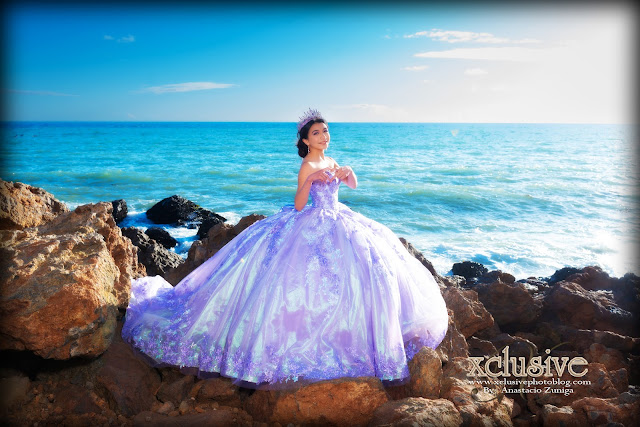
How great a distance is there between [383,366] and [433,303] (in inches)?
35.1

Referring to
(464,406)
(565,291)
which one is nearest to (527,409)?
(464,406)

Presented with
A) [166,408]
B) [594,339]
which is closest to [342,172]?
[166,408]

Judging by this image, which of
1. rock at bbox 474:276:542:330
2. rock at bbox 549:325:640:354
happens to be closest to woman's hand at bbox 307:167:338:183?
rock at bbox 474:276:542:330

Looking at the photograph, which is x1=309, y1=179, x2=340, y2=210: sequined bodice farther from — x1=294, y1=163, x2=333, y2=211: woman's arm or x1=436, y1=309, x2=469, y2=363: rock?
x1=436, y1=309, x2=469, y2=363: rock

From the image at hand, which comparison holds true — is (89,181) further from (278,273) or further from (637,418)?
(637,418)

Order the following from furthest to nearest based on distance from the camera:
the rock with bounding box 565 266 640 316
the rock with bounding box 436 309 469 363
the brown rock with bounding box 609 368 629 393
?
1. the rock with bounding box 565 266 640 316
2. the brown rock with bounding box 609 368 629 393
3. the rock with bounding box 436 309 469 363

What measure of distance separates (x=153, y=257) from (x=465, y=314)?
16.2ft

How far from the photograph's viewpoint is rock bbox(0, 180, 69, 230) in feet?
12.5

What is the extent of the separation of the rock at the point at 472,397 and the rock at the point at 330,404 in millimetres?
547

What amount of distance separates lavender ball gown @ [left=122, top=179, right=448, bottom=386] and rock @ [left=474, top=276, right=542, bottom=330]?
2493mm

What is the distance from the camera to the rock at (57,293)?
3.08 metres

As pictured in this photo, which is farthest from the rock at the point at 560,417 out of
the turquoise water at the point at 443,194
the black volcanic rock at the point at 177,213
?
the black volcanic rock at the point at 177,213

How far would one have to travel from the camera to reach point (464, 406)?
3180mm

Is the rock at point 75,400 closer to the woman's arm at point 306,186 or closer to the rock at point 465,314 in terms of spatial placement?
the woman's arm at point 306,186
